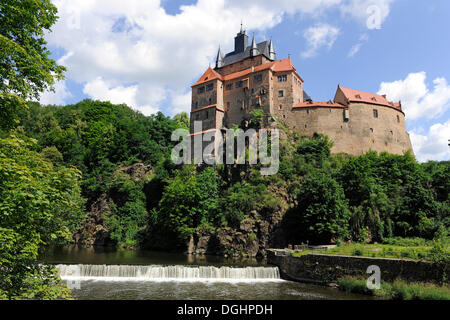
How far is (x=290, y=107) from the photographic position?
190 ft

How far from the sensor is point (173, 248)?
4403 centimetres

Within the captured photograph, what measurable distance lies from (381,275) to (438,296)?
3915 millimetres

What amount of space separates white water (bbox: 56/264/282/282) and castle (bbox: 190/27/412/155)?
1332 inches

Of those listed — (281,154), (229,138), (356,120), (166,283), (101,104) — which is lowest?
(166,283)

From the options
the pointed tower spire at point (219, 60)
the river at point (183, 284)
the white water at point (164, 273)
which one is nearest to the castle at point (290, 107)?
the pointed tower spire at point (219, 60)

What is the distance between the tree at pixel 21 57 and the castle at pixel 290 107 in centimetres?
4715

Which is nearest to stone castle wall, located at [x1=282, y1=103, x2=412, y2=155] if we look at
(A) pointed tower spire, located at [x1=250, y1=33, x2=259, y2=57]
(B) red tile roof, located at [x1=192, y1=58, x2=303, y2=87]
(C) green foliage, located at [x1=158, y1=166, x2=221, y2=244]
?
(B) red tile roof, located at [x1=192, y1=58, x2=303, y2=87]

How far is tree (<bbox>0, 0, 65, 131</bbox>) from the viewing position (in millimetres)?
8898

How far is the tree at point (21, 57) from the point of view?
29.2 ft

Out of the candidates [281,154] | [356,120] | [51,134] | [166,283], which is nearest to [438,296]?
[166,283]

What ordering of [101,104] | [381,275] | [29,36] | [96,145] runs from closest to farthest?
[29,36] → [381,275] → [96,145] → [101,104]

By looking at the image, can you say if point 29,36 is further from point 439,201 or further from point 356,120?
point 356,120

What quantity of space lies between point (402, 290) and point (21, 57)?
22.5 metres
